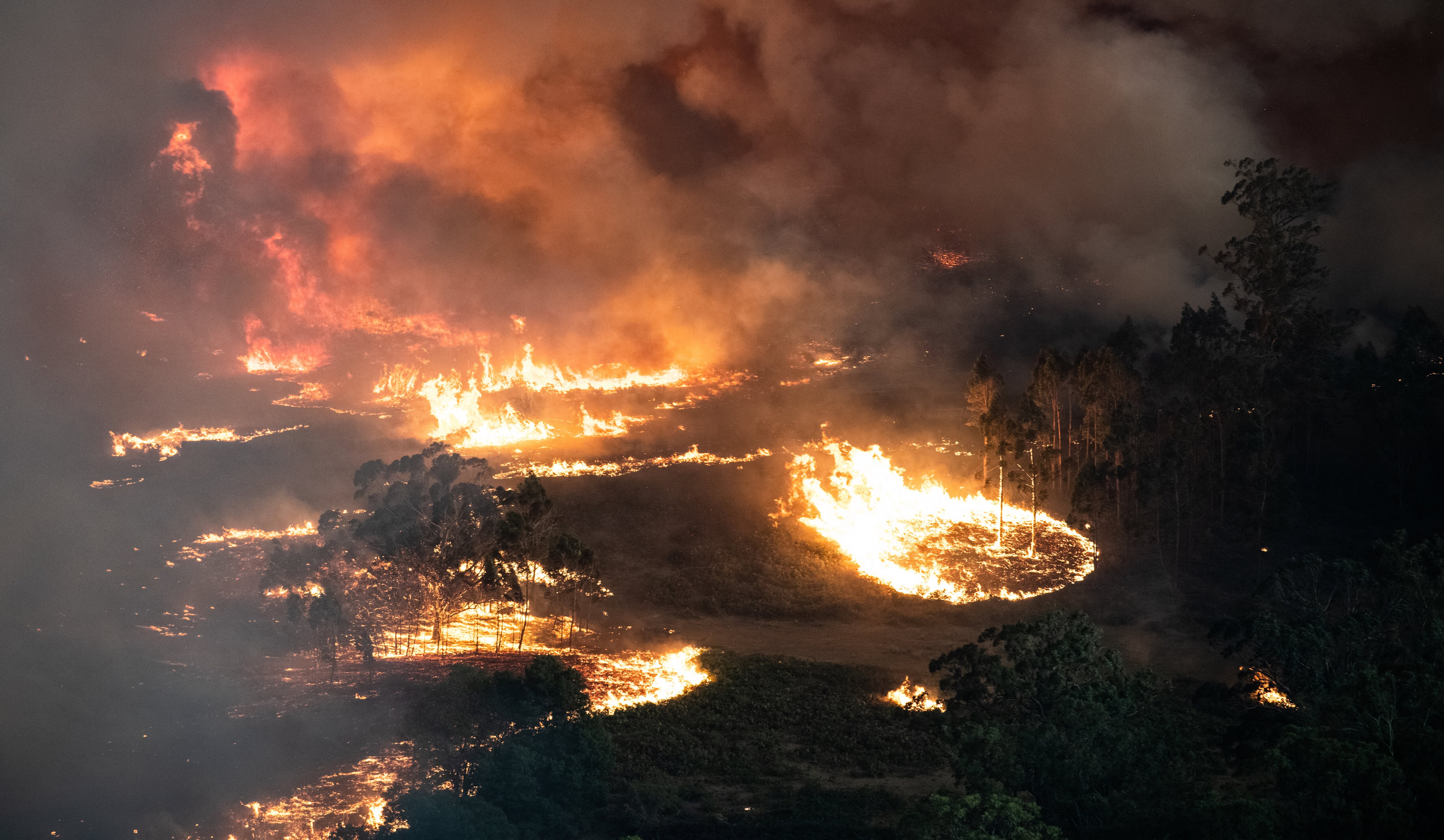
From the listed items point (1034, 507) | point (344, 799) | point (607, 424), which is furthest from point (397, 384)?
point (344, 799)

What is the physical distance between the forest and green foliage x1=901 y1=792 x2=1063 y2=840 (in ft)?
0.31

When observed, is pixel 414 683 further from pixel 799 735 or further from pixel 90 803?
pixel 799 735

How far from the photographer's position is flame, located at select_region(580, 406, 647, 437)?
8388 cm

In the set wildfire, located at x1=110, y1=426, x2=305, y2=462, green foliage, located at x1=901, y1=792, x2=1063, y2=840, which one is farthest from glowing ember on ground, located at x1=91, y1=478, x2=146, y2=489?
green foliage, located at x1=901, y1=792, x2=1063, y2=840

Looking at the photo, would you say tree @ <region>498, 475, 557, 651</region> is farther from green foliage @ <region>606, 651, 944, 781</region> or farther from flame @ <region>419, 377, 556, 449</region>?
flame @ <region>419, 377, 556, 449</region>

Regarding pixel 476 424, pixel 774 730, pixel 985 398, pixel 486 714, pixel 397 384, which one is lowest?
pixel 774 730

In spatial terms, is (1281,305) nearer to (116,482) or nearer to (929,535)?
(929,535)

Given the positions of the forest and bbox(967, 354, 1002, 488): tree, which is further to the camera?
bbox(967, 354, 1002, 488): tree

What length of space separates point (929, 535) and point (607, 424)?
34995 mm

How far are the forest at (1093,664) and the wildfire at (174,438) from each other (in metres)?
18.7

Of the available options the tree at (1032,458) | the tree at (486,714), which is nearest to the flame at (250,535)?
the tree at (486,714)

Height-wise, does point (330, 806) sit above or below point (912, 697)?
below

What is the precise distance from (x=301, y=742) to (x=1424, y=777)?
33978 millimetres

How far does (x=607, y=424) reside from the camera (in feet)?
283
